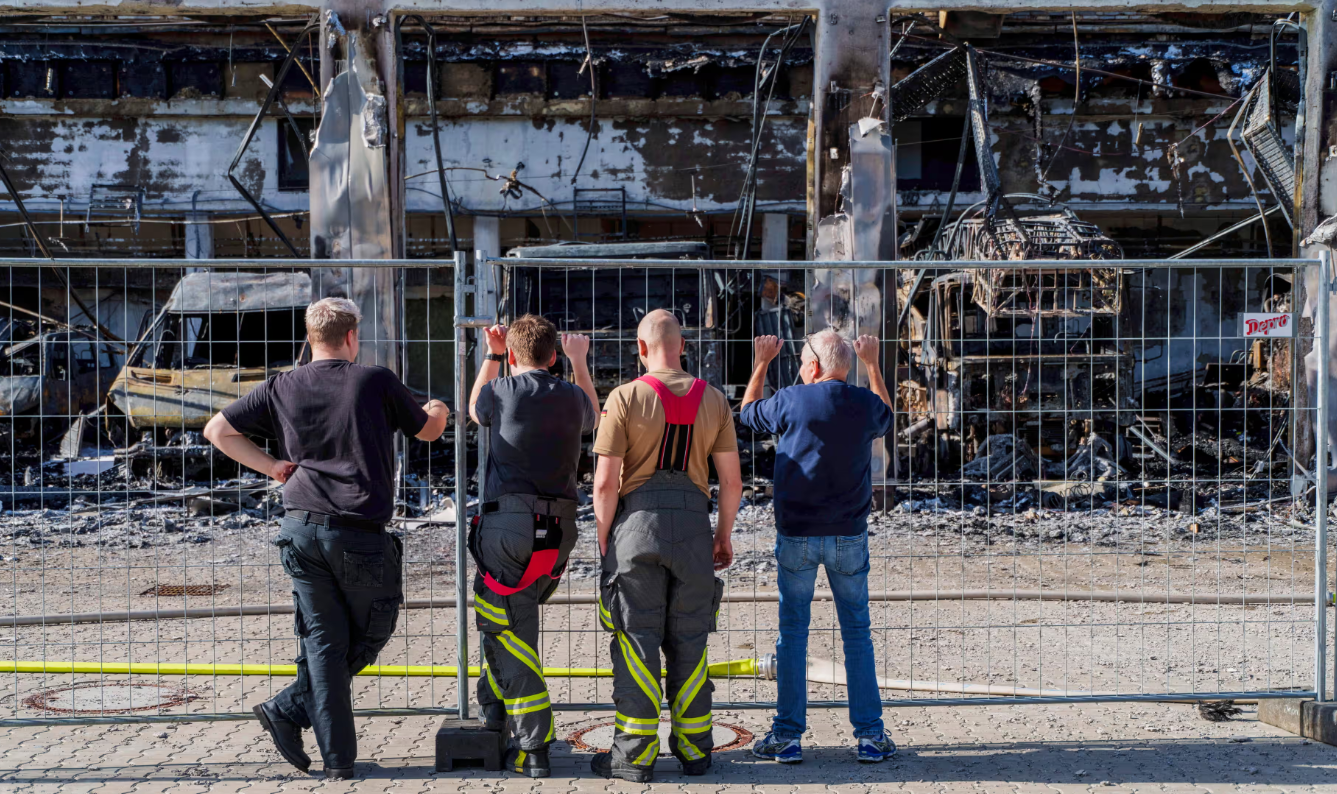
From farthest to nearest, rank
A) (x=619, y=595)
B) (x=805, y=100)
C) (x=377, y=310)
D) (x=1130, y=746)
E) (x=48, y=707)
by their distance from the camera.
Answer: (x=805, y=100)
(x=377, y=310)
(x=48, y=707)
(x=1130, y=746)
(x=619, y=595)

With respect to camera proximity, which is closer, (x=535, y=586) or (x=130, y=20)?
(x=535, y=586)

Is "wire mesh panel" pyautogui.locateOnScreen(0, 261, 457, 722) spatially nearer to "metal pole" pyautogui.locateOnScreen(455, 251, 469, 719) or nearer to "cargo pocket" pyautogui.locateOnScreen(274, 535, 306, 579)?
"metal pole" pyautogui.locateOnScreen(455, 251, 469, 719)

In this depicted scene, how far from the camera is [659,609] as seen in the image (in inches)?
170

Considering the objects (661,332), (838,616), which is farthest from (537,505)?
(838,616)

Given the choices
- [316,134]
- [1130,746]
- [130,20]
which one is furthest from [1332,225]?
[130,20]

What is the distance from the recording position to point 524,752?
4371 millimetres

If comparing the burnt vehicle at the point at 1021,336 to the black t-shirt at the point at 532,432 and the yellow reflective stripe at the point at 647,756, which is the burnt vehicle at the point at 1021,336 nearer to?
the black t-shirt at the point at 532,432

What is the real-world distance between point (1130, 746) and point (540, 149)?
17.6 meters

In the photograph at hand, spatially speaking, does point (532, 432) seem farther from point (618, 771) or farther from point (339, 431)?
point (618, 771)

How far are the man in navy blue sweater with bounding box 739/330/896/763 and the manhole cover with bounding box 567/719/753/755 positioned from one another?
0.27m

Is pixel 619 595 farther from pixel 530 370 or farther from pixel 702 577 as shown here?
pixel 530 370

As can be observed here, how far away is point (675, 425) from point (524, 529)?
26.4 inches

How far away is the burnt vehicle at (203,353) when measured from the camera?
12.0 m

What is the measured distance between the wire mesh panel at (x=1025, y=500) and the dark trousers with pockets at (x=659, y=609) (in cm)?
89
